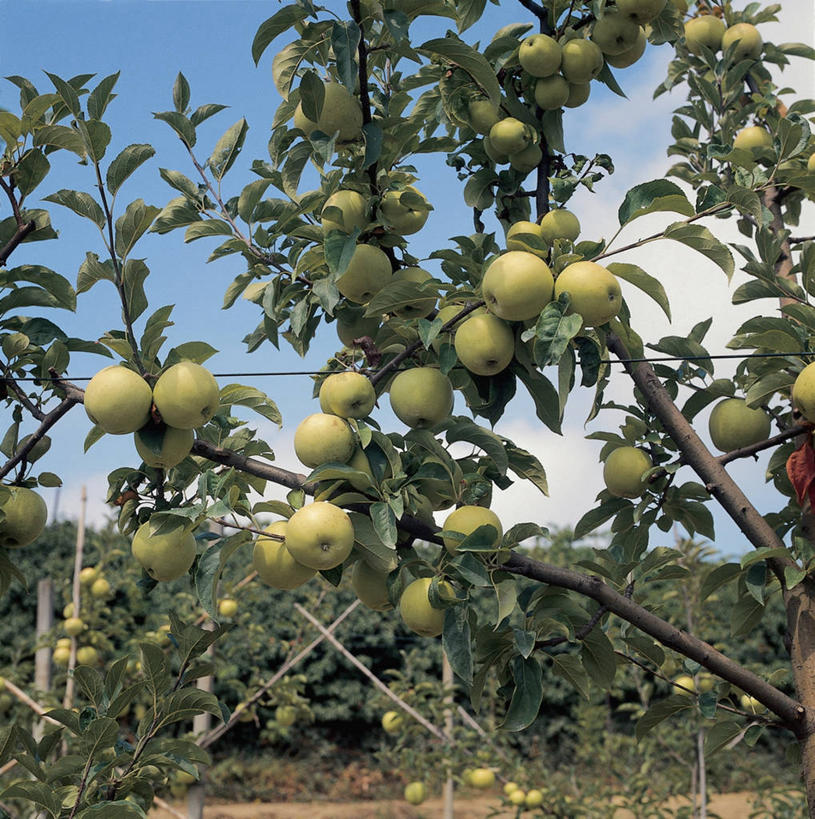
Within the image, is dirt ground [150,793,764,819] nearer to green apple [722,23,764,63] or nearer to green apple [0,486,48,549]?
green apple [722,23,764,63]

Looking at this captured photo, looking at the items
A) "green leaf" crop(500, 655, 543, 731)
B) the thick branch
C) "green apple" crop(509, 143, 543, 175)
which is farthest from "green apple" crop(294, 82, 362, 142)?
"green leaf" crop(500, 655, 543, 731)

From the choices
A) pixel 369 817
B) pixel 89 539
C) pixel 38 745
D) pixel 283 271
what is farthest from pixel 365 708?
pixel 283 271

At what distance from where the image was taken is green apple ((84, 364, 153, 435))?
4.39 ft

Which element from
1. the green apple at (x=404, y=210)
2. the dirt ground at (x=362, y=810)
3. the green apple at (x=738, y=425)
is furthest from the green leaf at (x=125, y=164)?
the dirt ground at (x=362, y=810)

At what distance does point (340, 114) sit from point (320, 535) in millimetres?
817

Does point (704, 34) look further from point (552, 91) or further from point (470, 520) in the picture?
point (470, 520)

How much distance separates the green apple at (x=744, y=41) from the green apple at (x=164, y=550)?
8.42 feet

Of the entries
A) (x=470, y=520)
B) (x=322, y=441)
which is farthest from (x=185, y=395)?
(x=470, y=520)

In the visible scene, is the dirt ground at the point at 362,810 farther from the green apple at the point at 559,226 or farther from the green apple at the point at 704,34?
the green apple at the point at 559,226

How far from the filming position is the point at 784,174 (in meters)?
1.66

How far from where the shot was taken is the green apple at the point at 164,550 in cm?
146

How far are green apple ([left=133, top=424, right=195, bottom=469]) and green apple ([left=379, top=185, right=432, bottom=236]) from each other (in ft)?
1.84

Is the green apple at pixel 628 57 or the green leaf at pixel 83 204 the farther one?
the green apple at pixel 628 57

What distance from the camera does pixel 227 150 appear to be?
168 cm
